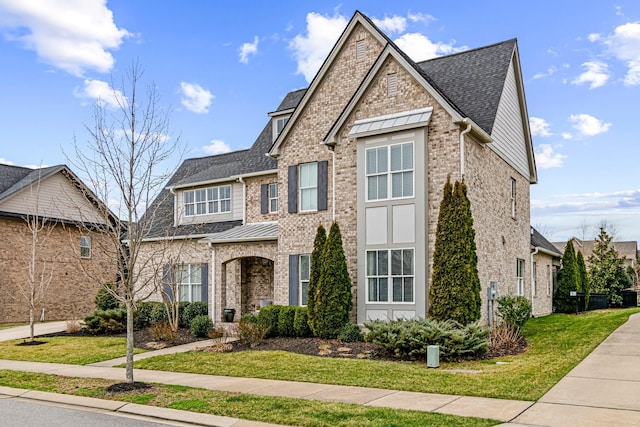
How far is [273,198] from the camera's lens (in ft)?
80.1

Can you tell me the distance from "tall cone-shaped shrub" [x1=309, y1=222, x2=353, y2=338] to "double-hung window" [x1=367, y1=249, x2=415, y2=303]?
0.76 metres

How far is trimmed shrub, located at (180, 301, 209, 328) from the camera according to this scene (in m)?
22.4

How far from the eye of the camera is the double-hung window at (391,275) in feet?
57.0

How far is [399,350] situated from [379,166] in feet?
20.4

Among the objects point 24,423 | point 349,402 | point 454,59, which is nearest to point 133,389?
point 24,423

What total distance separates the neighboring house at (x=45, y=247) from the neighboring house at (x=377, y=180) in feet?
26.5

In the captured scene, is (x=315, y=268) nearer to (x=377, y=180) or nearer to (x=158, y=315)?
(x=377, y=180)

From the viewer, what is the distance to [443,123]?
1730 cm

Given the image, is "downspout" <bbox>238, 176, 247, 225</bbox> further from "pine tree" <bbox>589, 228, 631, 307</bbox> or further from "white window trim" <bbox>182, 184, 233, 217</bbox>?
"pine tree" <bbox>589, 228, 631, 307</bbox>

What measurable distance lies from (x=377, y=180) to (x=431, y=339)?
600 centimetres

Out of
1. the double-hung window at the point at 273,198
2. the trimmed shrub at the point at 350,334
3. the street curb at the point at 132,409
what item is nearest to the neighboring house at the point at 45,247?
the double-hung window at the point at 273,198

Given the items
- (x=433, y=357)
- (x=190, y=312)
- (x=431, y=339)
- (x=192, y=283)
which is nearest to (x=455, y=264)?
(x=431, y=339)

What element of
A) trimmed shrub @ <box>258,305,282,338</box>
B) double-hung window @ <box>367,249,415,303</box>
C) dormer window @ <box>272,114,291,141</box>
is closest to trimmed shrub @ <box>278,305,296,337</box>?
trimmed shrub @ <box>258,305,282,338</box>

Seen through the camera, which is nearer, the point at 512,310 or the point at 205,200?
the point at 512,310
